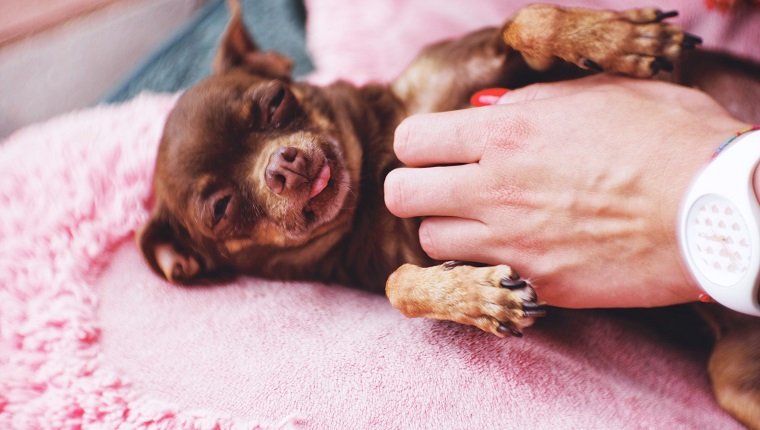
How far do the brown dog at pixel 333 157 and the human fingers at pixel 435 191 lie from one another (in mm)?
145

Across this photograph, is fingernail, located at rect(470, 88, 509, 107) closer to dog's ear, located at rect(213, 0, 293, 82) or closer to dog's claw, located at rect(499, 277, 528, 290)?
dog's claw, located at rect(499, 277, 528, 290)

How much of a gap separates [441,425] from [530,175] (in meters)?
0.61

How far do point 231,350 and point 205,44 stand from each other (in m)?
1.69

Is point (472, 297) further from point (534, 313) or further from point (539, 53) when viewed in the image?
point (539, 53)

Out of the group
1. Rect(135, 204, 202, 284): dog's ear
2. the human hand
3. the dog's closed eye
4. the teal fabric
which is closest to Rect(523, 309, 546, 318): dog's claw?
the human hand

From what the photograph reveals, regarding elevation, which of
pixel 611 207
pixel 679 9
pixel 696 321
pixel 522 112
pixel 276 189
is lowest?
pixel 696 321

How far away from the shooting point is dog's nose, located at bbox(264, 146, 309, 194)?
152 cm

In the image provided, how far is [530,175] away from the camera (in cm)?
133

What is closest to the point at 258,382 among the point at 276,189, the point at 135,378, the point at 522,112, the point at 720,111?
the point at 135,378

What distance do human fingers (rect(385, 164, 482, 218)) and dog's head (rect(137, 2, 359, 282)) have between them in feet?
0.86

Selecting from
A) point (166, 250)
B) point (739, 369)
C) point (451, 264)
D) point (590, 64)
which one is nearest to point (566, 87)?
point (590, 64)

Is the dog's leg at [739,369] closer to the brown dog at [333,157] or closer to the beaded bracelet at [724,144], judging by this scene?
the brown dog at [333,157]

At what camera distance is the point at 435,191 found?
1.42m

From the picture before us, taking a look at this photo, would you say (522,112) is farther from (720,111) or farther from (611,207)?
(720,111)
